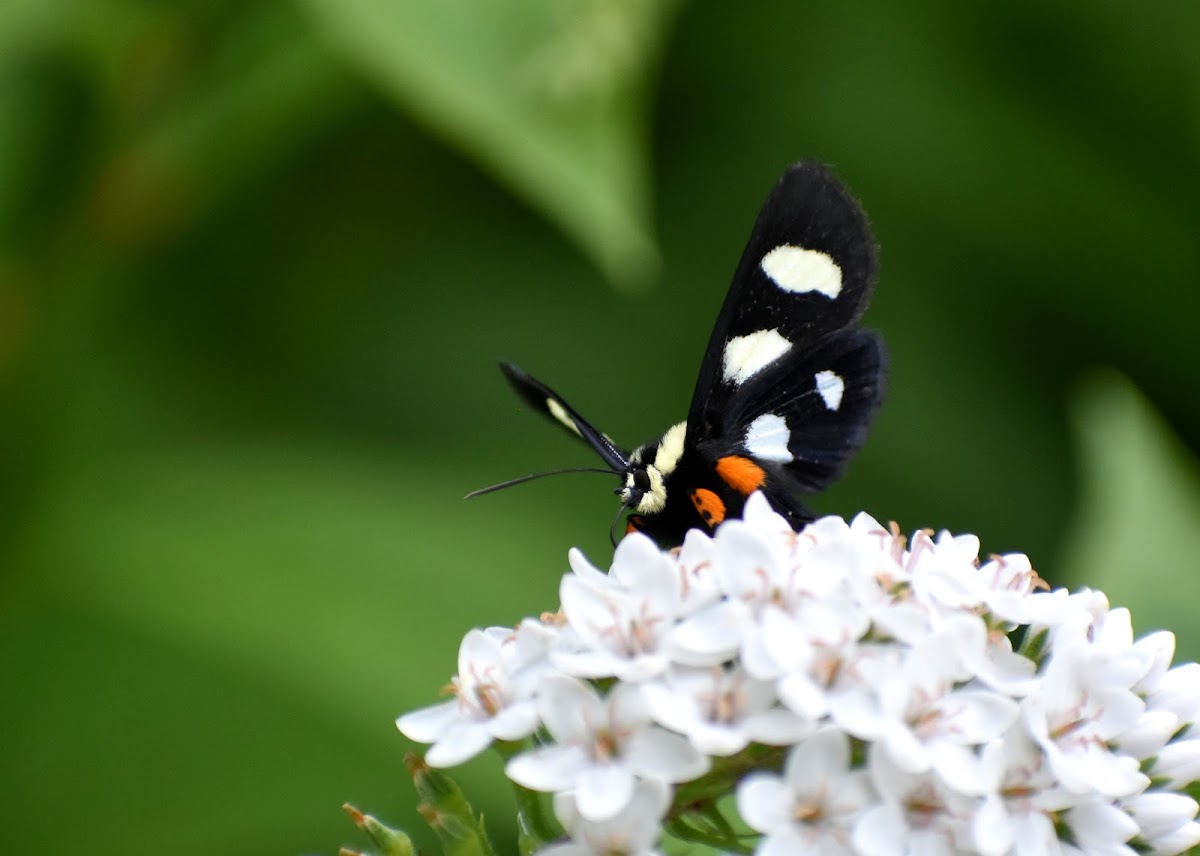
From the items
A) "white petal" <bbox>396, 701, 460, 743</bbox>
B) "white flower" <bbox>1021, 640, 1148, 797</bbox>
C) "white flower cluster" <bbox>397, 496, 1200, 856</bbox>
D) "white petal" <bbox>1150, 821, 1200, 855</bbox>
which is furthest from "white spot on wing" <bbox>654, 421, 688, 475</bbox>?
"white petal" <bbox>1150, 821, 1200, 855</bbox>

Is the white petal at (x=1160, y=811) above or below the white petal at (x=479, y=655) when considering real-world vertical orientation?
below

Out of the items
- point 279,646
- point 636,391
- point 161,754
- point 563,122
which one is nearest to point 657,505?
point 563,122

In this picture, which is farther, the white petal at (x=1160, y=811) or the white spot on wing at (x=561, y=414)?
the white spot on wing at (x=561, y=414)

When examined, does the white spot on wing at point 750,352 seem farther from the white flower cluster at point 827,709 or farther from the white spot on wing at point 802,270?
the white flower cluster at point 827,709

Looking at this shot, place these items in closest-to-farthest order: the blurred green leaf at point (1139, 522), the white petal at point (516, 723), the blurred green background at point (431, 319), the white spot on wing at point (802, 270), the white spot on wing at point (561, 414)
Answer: the white petal at point (516, 723) < the white spot on wing at point (561, 414) < the white spot on wing at point (802, 270) < the blurred green leaf at point (1139, 522) < the blurred green background at point (431, 319)

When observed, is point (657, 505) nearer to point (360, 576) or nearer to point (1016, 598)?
point (1016, 598)

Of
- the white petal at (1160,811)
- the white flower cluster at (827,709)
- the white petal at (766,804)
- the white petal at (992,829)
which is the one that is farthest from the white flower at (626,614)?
the white petal at (1160,811)

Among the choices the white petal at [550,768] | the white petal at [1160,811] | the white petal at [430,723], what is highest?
the white petal at [430,723]

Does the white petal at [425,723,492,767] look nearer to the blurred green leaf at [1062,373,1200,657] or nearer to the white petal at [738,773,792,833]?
the white petal at [738,773,792,833]

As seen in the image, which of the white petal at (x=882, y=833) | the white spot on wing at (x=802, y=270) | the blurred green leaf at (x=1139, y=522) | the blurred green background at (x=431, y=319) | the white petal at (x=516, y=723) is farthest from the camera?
the blurred green background at (x=431, y=319)
